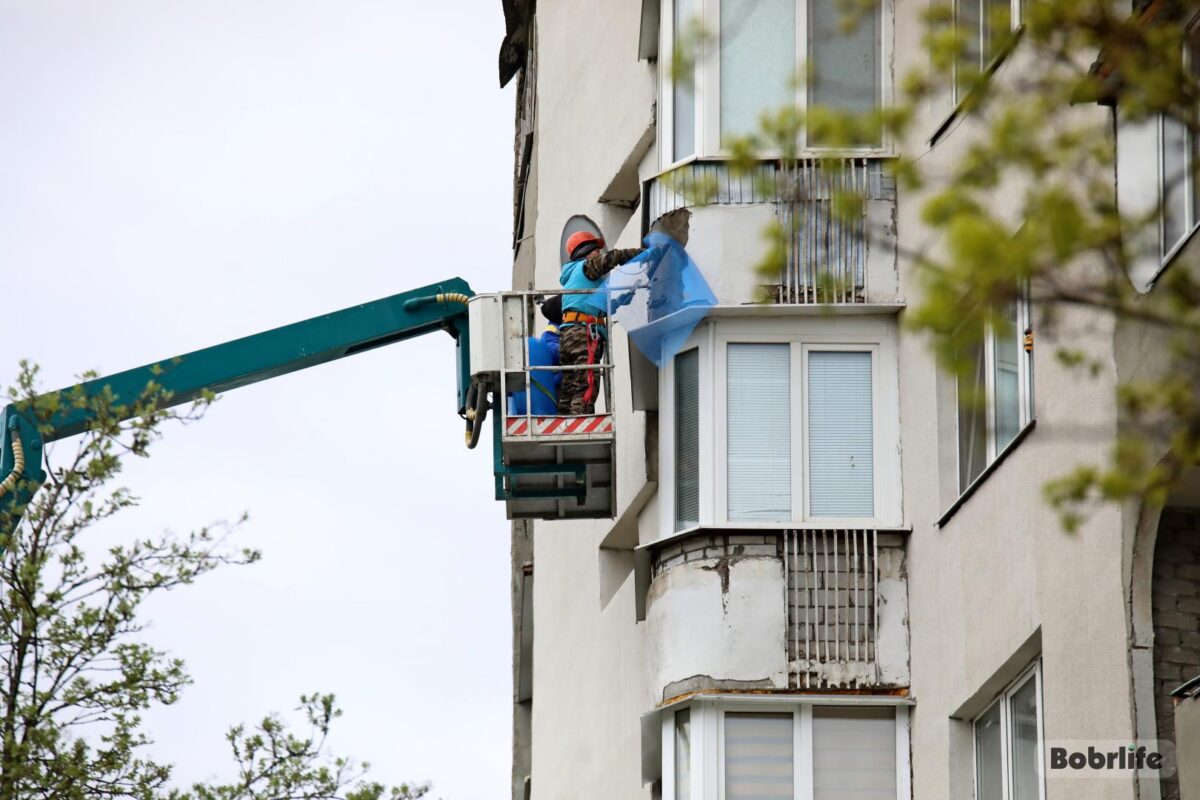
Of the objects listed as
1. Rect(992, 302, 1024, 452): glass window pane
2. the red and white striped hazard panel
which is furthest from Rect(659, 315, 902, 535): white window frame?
Rect(992, 302, 1024, 452): glass window pane

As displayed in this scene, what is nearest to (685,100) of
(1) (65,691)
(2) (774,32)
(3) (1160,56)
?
(2) (774,32)

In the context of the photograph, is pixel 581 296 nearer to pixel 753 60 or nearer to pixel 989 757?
pixel 753 60

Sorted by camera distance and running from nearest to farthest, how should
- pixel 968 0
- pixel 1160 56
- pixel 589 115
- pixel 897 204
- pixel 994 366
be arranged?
pixel 1160 56 < pixel 994 366 < pixel 968 0 < pixel 897 204 < pixel 589 115

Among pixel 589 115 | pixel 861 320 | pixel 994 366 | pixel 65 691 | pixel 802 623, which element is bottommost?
pixel 65 691

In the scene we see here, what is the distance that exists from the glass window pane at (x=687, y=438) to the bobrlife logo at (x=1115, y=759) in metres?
5.29

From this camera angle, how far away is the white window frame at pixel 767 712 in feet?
54.5

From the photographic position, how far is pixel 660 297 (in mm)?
17609

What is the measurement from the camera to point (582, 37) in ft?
81.7

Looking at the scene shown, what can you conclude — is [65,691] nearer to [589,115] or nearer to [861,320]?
[861,320]

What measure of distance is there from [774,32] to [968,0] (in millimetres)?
2184

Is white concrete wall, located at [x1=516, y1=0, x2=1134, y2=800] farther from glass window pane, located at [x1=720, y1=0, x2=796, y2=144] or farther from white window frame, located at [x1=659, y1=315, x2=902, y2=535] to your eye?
glass window pane, located at [x1=720, y1=0, x2=796, y2=144]

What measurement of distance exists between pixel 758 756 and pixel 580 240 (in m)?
4.67

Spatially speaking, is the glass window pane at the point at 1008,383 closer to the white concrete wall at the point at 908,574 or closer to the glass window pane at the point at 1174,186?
the white concrete wall at the point at 908,574

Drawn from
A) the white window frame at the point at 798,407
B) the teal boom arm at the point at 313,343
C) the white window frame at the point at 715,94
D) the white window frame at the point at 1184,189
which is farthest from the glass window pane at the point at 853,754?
the white window frame at the point at 1184,189
